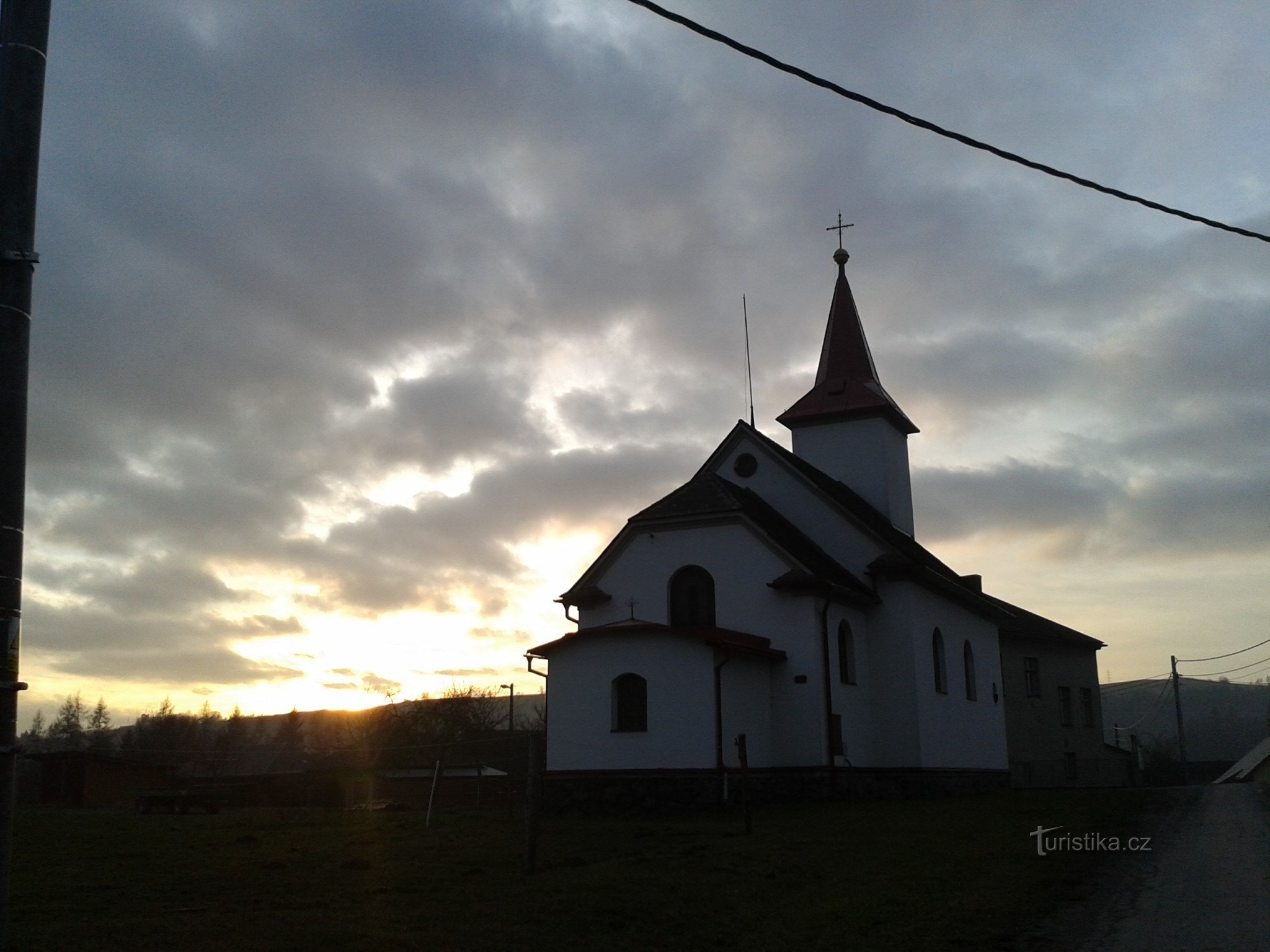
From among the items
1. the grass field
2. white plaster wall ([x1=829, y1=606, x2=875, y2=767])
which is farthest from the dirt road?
white plaster wall ([x1=829, y1=606, x2=875, y2=767])

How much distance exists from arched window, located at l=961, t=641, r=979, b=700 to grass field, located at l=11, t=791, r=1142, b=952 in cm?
1324

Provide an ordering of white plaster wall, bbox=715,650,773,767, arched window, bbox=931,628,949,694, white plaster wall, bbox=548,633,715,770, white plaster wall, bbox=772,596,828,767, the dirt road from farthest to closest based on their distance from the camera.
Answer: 1. arched window, bbox=931,628,949,694
2. white plaster wall, bbox=772,596,828,767
3. white plaster wall, bbox=715,650,773,767
4. white plaster wall, bbox=548,633,715,770
5. the dirt road

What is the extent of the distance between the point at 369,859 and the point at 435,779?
21.6 feet

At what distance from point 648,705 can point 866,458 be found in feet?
46.8

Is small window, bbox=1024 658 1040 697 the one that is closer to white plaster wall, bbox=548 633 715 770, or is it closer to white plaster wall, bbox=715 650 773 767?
white plaster wall, bbox=715 650 773 767

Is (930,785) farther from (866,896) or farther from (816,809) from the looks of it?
(866,896)

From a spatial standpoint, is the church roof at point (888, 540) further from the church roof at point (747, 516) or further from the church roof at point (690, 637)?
the church roof at point (690, 637)

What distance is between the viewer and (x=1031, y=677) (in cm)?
4275

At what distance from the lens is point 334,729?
288 feet

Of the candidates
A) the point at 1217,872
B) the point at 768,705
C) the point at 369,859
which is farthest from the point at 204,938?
the point at 768,705

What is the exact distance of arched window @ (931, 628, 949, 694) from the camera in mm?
30531

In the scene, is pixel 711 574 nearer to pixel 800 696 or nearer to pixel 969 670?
pixel 800 696

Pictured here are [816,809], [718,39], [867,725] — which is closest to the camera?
[718,39]

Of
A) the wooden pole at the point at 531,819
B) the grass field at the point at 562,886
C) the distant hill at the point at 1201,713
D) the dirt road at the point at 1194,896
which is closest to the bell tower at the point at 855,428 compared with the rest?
the grass field at the point at 562,886
